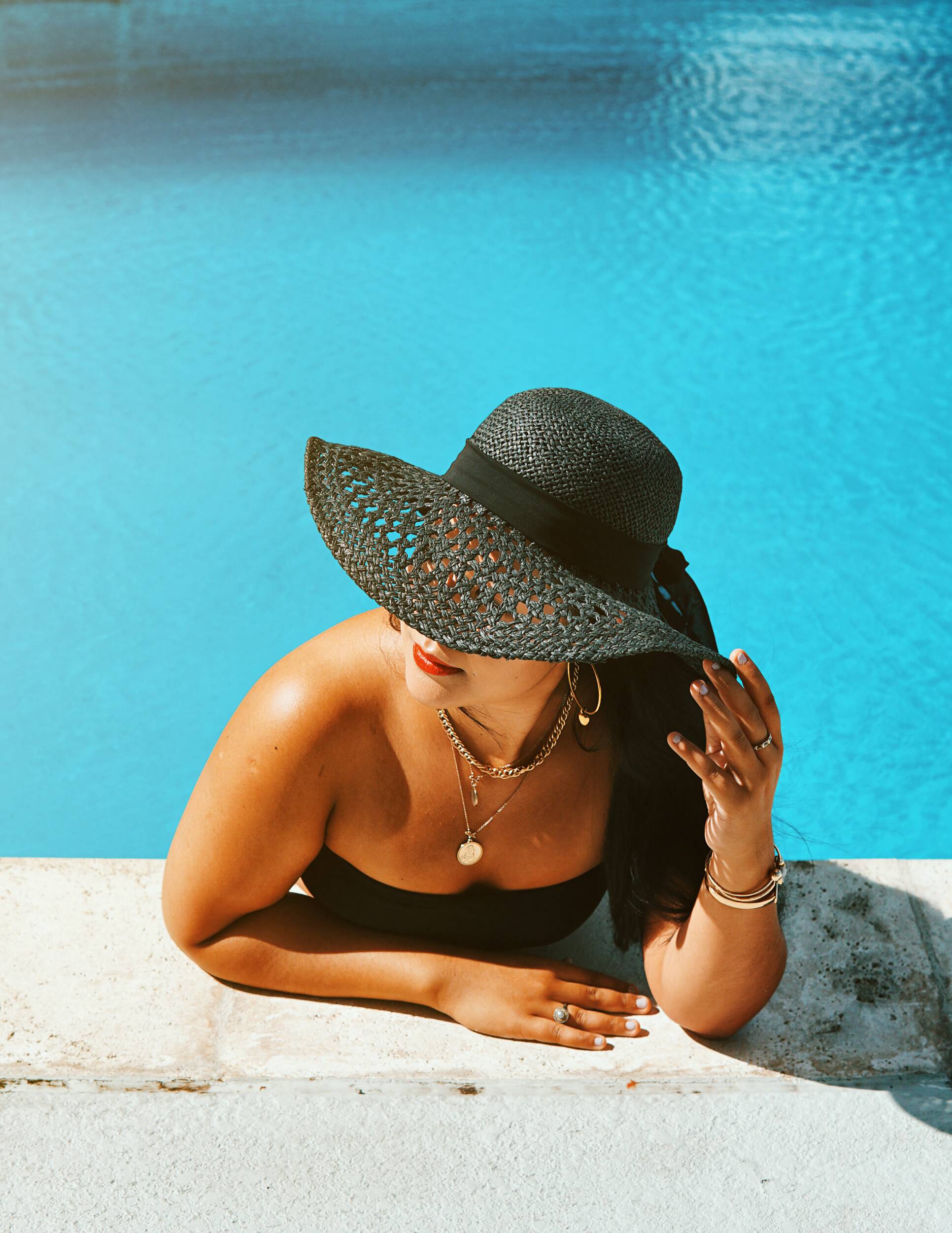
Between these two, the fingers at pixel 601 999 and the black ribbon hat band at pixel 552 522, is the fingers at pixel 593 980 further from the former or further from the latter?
the black ribbon hat band at pixel 552 522

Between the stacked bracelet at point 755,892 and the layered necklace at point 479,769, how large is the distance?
33cm

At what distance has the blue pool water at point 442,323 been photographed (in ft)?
13.7

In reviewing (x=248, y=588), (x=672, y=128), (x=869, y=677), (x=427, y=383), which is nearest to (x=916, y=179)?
(x=672, y=128)

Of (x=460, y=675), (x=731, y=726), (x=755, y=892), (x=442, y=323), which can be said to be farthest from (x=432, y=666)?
(x=442, y=323)

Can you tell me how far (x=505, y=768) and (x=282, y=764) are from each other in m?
Result: 0.39

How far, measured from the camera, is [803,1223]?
181 cm

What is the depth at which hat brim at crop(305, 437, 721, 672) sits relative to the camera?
1339mm

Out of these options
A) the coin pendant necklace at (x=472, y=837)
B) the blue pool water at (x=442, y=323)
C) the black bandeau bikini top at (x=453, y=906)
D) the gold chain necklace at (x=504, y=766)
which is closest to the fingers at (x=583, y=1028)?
the black bandeau bikini top at (x=453, y=906)

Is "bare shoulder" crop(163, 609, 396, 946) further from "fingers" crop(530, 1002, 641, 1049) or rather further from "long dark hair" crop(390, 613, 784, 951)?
"fingers" crop(530, 1002, 641, 1049)

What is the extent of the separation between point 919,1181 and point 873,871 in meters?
0.67

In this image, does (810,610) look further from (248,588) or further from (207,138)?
(207,138)

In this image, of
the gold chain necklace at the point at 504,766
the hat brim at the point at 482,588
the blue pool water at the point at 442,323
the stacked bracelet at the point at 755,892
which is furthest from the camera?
the blue pool water at the point at 442,323

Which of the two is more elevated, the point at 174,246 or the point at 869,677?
the point at 174,246

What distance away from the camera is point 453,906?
1996mm
